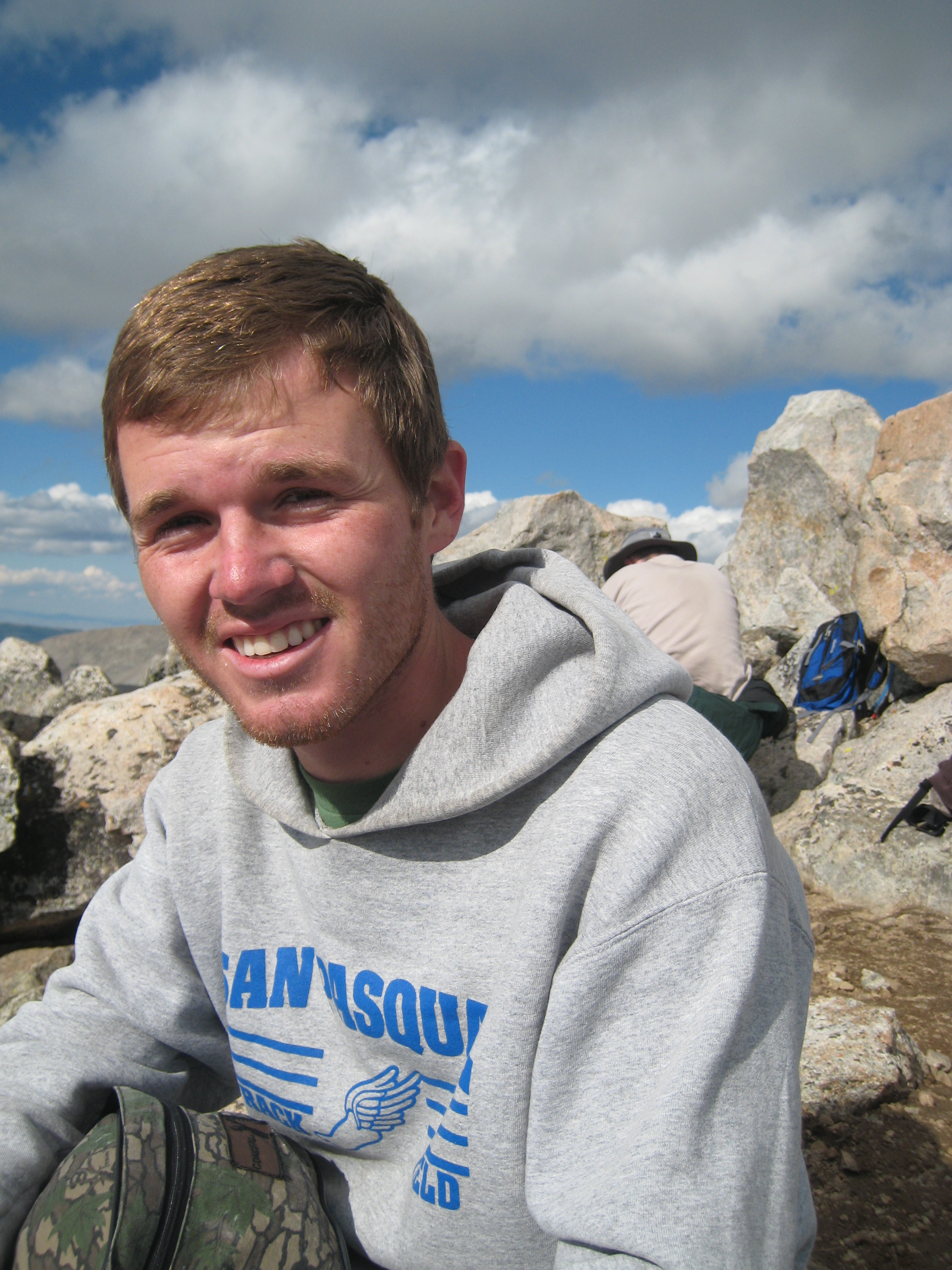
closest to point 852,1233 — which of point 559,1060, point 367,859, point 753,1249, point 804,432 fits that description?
point 753,1249

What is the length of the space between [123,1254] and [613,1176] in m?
0.78

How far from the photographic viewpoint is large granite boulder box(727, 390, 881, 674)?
8734 mm

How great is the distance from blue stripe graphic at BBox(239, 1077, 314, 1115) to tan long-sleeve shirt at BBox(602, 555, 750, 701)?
4.24m

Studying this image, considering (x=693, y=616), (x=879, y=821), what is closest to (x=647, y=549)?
(x=693, y=616)

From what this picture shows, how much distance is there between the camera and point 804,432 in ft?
32.9

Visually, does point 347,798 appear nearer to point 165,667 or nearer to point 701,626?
point 701,626

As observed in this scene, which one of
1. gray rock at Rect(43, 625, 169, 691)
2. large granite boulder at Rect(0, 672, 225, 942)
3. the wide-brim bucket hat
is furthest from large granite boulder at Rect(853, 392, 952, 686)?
gray rock at Rect(43, 625, 169, 691)

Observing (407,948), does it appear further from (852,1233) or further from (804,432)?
(804,432)

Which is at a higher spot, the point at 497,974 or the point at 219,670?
the point at 219,670

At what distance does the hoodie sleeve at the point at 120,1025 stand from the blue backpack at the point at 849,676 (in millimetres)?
5796

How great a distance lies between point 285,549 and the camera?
154cm

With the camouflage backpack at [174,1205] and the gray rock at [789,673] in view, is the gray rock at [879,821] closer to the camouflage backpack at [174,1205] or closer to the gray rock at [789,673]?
the gray rock at [789,673]

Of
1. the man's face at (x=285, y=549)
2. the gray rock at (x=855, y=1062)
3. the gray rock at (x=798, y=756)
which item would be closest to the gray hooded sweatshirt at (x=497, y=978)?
the man's face at (x=285, y=549)

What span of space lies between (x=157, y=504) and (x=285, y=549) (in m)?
0.28
